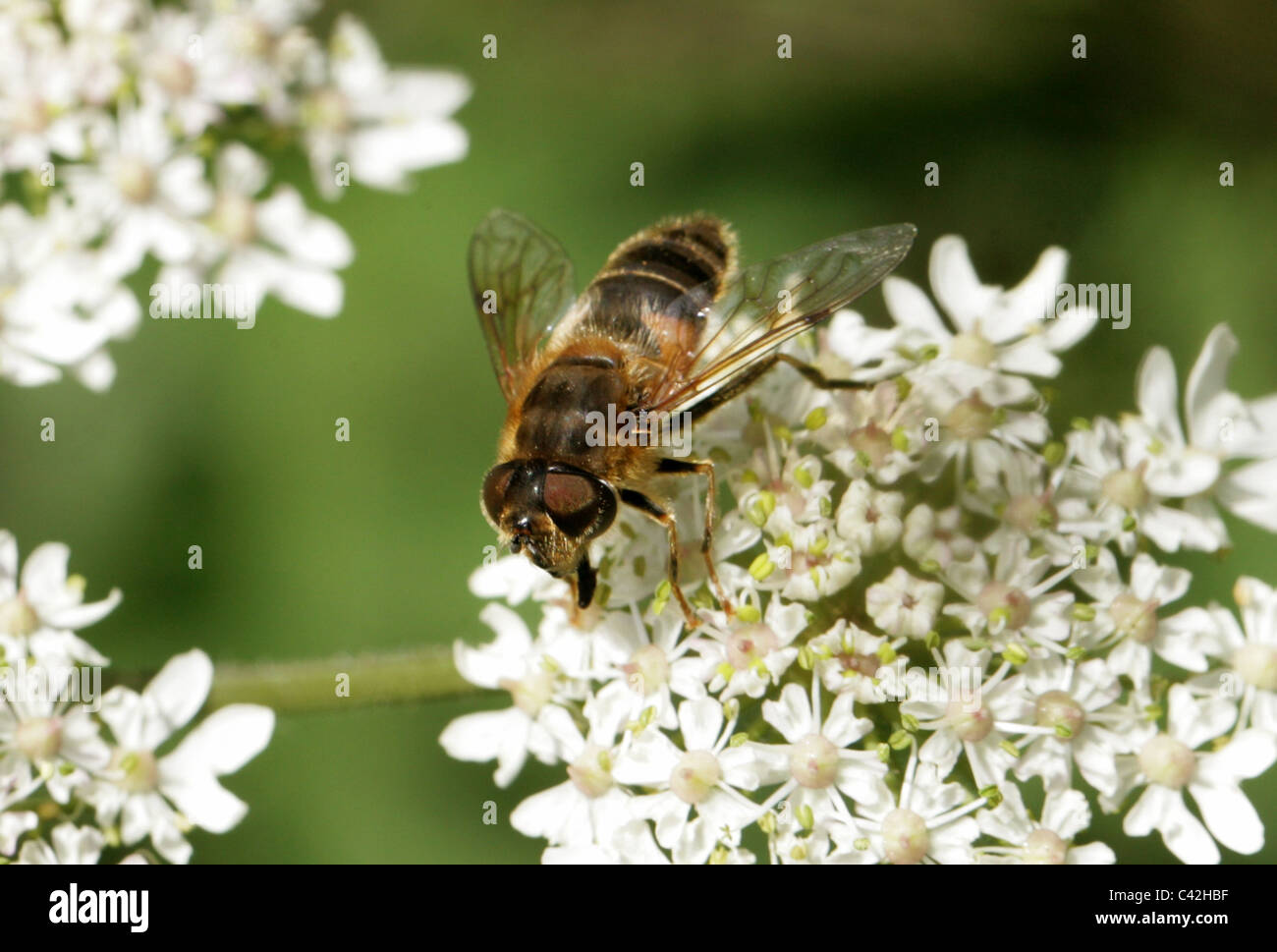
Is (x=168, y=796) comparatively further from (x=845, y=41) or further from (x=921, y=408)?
(x=845, y=41)

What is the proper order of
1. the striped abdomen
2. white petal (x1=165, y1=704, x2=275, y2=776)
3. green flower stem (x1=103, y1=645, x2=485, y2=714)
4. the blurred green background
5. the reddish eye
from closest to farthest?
the reddish eye
the striped abdomen
white petal (x1=165, y1=704, x2=275, y2=776)
green flower stem (x1=103, y1=645, x2=485, y2=714)
the blurred green background

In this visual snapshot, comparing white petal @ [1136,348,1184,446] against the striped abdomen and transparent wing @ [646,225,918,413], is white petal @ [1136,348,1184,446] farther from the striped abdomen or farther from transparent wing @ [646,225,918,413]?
the striped abdomen

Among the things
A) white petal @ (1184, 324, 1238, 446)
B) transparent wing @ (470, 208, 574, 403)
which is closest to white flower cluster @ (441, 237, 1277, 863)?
white petal @ (1184, 324, 1238, 446)

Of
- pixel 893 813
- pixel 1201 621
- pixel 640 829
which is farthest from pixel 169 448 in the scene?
pixel 1201 621

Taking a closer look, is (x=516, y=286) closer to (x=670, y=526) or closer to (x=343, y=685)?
(x=670, y=526)

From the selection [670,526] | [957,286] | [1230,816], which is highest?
[957,286]

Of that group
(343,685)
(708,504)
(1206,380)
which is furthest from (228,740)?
(1206,380)

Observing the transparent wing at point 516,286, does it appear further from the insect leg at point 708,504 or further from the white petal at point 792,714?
the white petal at point 792,714
